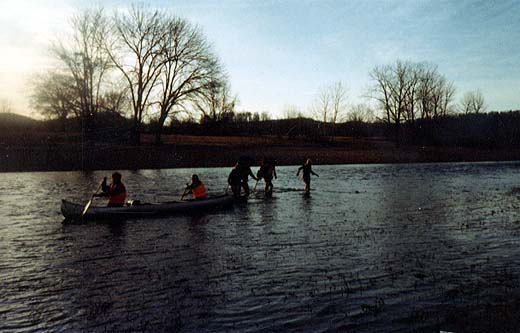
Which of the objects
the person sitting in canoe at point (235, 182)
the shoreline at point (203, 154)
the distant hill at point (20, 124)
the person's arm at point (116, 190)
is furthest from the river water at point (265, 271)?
the distant hill at point (20, 124)

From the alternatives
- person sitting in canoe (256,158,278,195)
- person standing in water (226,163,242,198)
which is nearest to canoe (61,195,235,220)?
person standing in water (226,163,242,198)

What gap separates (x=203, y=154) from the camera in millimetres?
53094

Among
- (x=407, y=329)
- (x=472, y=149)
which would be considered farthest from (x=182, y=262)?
(x=472, y=149)

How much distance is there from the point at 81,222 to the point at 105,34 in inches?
1548

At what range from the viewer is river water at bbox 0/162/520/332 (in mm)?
7160

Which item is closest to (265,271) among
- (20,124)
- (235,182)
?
(235,182)

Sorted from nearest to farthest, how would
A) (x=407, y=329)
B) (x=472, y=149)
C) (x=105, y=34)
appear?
(x=407, y=329) < (x=105, y=34) < (x=472, y=149)

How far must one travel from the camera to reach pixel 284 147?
66188 millimetres

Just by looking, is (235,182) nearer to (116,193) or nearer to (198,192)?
(198,192)

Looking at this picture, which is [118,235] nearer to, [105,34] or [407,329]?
[407,329]

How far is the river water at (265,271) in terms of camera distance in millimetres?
7160

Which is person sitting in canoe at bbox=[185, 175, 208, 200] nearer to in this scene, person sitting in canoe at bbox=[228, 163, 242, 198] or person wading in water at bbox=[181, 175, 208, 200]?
person wading in water at bbox=[181, 175, 208, 200]

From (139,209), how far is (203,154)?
36.1m

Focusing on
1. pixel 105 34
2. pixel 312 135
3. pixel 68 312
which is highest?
pixel 105 34
